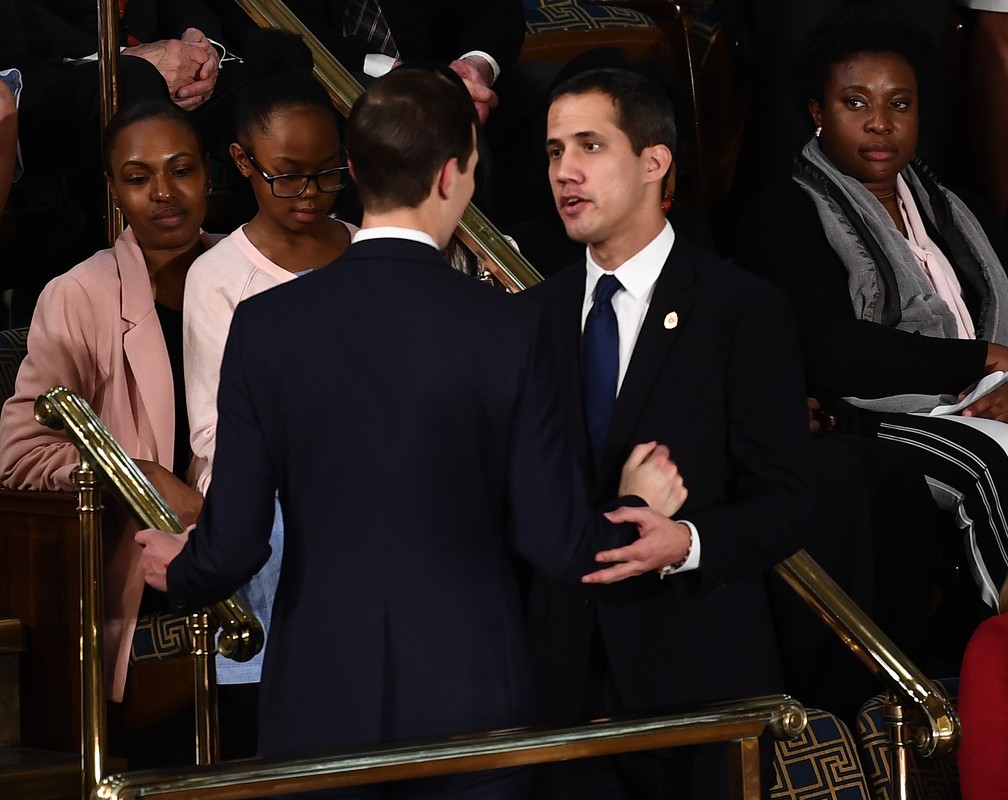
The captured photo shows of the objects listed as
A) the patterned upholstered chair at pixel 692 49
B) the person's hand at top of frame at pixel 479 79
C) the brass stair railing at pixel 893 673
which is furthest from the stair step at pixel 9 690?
the patterned upholstered chair at pixel 692 49

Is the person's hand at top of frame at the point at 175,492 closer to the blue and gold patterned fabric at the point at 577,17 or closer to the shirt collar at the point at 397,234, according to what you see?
the shirt collar at the point at 397,234

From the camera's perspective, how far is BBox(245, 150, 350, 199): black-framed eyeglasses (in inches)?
144

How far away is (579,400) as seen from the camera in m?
2.66

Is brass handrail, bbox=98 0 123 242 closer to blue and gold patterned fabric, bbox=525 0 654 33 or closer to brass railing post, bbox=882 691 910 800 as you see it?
blue and gold patterned fabric, bbox=525 0 654 33

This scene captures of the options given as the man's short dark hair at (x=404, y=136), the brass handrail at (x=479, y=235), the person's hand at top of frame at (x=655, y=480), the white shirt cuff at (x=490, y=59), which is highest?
the white shirt cuff at (x=490, y=59)

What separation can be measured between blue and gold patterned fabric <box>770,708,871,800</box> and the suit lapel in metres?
1.22

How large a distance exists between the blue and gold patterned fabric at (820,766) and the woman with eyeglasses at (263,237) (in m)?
1.11

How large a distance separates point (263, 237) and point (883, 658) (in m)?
1.57

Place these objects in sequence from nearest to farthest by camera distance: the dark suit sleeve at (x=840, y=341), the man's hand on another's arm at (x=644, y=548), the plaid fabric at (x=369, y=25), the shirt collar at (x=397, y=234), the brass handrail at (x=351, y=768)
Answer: the brass handrail at (x=351, y=768) → the shirt collar at (x=397, y=234) → the man's hand on another's arm at (x=644, y=548) → the dark suit sleeve at (x=840, y=341) → the plaid fabric at (x=369, y=25)

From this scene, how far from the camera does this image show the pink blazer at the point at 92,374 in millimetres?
3635

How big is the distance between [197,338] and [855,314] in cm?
177

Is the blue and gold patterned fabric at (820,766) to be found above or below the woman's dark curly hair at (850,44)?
below

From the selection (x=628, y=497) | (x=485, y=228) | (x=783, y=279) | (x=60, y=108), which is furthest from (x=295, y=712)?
(x=60, y=108)

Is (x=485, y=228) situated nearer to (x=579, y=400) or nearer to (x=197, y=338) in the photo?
(x=197, y=338)
